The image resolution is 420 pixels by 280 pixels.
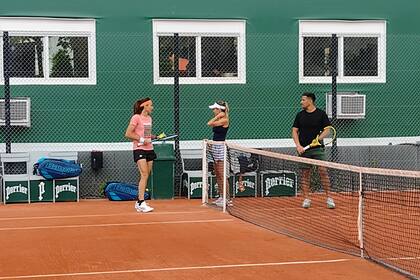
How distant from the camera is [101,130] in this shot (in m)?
15.5

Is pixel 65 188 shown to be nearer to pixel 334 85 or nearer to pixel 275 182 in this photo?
pixel 275 182

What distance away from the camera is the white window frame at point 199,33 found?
15.9 m

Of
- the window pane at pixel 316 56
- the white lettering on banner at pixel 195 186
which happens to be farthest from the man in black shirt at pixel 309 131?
the window pane at pixel 316 56

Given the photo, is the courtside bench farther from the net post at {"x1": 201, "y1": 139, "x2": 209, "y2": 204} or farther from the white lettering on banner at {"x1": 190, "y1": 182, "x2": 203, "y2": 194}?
the net post at {"x1": 201, "y1": 139, "x2": 209, "y2": 204}

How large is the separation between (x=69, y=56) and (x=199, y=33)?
270cm

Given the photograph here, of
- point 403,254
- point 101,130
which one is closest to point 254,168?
point 101,130

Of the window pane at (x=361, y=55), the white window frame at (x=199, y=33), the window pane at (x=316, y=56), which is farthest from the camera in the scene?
the window pane at (x=361, y=55)

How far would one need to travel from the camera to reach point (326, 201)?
40.8 ft

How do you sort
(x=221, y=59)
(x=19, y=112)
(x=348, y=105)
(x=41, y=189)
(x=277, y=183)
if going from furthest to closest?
(x=221, y=59)
(x=348, y=105)
(x=19, y=112)
(x=277, y=183)
(x=41, y=189)

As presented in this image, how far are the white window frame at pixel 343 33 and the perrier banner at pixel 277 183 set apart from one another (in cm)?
309

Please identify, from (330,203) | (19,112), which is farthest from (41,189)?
(330,203)

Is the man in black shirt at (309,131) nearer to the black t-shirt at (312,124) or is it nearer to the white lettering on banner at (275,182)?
the black t-shirt at (312,124)

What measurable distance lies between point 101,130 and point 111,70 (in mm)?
1227

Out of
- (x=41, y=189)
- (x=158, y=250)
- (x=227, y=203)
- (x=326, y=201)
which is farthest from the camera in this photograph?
(x=41, y=189)
